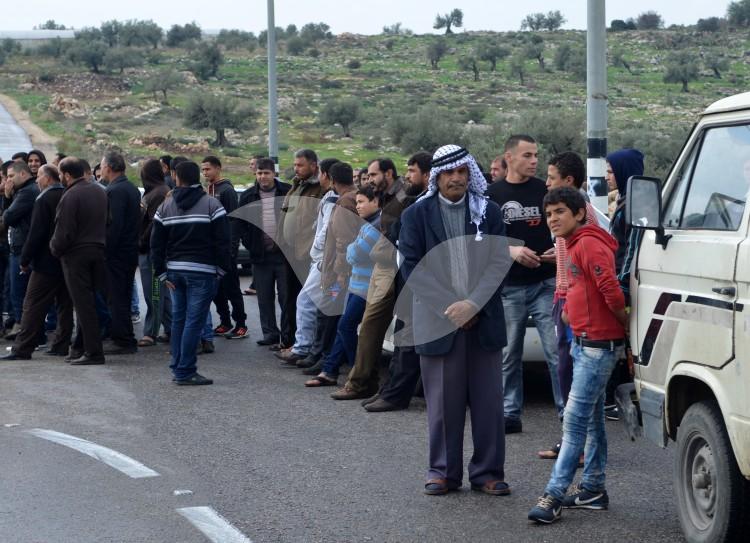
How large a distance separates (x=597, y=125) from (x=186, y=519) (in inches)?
285

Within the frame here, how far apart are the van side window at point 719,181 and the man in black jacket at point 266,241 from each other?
750cm

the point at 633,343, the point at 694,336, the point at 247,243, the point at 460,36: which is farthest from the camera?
the point at 460,36

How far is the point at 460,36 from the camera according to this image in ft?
387

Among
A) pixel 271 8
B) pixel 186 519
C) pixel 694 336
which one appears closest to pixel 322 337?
pixel 186 519

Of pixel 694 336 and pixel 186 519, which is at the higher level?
pixel 694 336

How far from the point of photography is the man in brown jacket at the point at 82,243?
12.1 meters

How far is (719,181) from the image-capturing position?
224 inches

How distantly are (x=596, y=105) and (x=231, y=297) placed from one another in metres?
4.70

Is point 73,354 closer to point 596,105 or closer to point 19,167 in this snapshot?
point 19,167

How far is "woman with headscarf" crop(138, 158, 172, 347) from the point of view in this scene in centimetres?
1356

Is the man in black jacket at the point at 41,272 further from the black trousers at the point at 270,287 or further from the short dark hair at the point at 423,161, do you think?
the short dark hair at the point at 423,161

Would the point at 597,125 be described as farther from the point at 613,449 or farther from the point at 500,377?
the point at 500,377

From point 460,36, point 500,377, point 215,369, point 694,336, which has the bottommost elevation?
point 215,369

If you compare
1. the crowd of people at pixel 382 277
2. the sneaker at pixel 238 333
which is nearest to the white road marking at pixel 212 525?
the crowd of people at pixel 382 277
